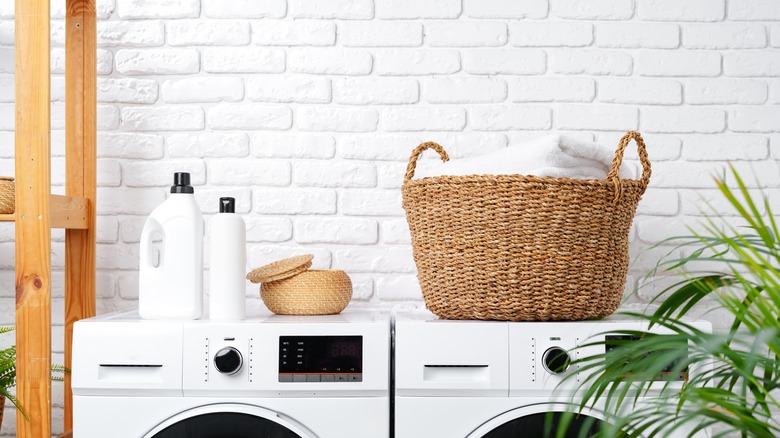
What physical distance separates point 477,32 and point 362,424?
117 cm

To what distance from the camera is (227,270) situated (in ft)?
5.19

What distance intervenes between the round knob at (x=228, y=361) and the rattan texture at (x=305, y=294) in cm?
23

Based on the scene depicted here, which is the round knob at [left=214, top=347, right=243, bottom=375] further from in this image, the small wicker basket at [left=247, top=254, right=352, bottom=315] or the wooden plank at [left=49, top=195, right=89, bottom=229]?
the wooden plank at [left=49, top=195, right=89, bottom=229]

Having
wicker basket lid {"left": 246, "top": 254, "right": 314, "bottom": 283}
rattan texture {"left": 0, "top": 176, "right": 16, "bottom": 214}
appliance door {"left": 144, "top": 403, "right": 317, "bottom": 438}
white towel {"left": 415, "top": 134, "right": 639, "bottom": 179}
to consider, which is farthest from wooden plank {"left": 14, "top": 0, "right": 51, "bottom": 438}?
white towel {"left": 415, "top": 134, "right": 639, "bottom": 179}

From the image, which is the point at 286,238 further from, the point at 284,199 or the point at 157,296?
the point at 157,296

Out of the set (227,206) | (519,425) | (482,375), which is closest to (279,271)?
(227,206)

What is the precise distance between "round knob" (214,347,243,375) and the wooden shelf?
21.7 inches

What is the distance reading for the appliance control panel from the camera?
1.46m

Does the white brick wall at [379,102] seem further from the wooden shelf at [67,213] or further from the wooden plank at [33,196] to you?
the wooden plank at [33,196]

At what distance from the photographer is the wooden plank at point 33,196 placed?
5.24ft

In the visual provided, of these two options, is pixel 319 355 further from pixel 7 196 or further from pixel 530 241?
pixel 7 196

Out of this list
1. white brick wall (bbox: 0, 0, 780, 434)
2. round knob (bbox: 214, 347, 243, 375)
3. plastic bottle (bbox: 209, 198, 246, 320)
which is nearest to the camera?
round knob (bbox: 214, 347, 243, 375)

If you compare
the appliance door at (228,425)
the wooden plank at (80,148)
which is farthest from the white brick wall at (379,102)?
the appliance door at (228,425)

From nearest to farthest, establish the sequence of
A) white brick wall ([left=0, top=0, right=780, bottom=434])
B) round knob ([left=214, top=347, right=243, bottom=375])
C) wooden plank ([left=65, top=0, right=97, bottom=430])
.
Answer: round knob ([left=214, top=347, right=243, bottom=375])
wooden plank ([left=65, top=0, right=97, bottom=430])
white brick wall ([left=0, top=0, right=780, bottom=434])
